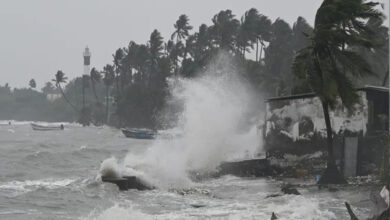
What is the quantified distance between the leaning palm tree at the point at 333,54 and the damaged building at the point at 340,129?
1.25 meters

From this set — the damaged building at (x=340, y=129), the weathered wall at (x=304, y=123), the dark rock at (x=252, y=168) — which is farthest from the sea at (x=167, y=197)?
the weathered wall at (x=304, y=123)

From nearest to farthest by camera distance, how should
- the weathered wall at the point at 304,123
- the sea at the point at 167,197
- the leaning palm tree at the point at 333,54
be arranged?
the sea at the point at 167,197, the leaning palm tree at the point at 333,54, the weathered wall at the point at 304,123

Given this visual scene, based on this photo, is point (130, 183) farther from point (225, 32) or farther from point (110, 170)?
point (225, 32)

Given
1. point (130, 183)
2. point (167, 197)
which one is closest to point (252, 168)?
point (130, 183)

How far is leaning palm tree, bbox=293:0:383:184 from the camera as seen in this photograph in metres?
18.8

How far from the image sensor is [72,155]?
41812mm

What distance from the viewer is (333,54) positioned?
19.5m

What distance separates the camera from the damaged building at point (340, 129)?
20469 mm

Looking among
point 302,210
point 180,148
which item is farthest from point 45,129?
point 302,210

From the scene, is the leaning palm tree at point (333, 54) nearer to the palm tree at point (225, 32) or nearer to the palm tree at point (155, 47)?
the palm tree at point (225, 32)

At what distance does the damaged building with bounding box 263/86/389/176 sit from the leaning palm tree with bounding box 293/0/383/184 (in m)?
1.25

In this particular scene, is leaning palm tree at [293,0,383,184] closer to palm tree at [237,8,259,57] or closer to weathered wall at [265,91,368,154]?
weathered wall at [265,91,368,154]

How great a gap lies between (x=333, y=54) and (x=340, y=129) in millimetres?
3795

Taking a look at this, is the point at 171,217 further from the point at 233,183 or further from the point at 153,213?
the point at 233,183
